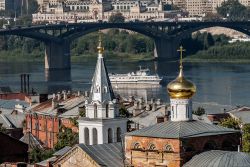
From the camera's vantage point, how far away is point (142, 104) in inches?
1406

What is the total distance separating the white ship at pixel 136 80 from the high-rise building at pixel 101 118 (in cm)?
4899

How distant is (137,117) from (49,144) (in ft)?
8.48

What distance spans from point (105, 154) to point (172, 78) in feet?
175

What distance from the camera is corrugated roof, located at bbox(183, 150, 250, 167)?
17.8 metres

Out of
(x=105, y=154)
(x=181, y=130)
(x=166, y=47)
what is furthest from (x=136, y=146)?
(x=166, y=47)

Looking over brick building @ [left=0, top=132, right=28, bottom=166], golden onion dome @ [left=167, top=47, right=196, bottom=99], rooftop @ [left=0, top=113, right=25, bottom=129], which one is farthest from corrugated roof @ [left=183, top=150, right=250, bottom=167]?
rooftop @ [left=0, top=113, right=25, bottom=129]

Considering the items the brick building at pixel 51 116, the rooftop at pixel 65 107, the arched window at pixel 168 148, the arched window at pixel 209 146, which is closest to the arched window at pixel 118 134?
the arched window at pixel 209 146

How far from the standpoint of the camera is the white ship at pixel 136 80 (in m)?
71.4

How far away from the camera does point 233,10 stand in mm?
142750

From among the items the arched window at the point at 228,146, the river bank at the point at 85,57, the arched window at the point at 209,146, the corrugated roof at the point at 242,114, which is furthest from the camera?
the river bank at the point at 85,57

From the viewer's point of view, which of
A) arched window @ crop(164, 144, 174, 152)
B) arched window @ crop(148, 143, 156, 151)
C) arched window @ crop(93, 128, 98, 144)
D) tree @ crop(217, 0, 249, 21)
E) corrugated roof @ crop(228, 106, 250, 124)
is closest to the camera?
arched window @ crop(164, 144, 174, 152)

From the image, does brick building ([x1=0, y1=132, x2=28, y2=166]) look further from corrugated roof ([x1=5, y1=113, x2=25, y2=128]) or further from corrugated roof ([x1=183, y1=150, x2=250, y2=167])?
corrugated roof ([x1=5, y1=113, x2=25, y2=128])

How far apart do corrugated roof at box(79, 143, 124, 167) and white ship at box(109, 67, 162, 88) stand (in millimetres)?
50635

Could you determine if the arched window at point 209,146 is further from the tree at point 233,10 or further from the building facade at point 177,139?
the tree at point 233,10
